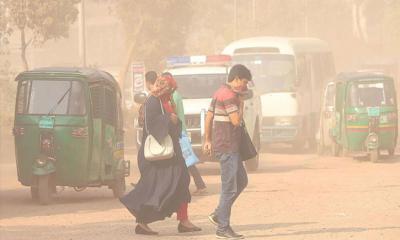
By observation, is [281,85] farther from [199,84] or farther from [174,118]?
[174,118]

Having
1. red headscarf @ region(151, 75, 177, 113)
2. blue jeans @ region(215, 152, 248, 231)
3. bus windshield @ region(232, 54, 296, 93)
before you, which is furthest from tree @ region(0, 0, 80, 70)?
blue jeans @ region(215, 152, 248, 231)

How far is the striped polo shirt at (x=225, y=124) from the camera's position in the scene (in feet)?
39.5

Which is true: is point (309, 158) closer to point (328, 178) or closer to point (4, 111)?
point (328, 178)

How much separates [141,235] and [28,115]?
508cm

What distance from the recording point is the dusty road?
12.7m

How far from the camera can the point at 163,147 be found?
12352mm

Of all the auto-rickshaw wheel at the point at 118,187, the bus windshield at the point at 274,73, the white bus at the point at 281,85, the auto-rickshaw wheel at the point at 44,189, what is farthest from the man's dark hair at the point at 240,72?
the bus windshield at the point at 274,73

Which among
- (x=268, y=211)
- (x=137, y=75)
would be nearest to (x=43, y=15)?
(x=137, y=75)

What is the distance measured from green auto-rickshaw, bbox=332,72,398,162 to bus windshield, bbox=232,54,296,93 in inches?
200

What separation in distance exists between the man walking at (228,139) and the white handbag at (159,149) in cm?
47

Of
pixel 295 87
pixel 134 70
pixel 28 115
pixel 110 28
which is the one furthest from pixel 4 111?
pixel 110 28

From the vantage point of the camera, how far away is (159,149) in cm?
1236


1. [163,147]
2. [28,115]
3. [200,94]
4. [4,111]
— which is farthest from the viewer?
[4,111]

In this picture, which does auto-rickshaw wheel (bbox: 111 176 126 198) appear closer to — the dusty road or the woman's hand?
the dusty road
